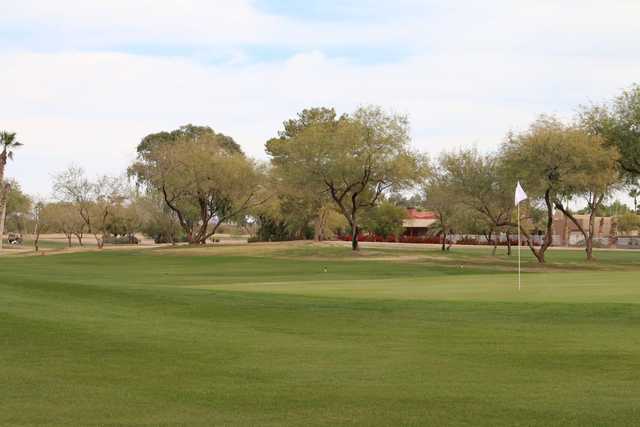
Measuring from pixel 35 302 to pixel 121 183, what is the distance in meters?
65.6

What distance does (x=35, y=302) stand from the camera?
21.0m

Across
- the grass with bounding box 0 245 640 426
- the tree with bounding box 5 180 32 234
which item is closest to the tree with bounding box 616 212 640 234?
the tree with bounding box 5 180 32 234

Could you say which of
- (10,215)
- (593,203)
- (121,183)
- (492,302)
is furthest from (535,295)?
(10,215)

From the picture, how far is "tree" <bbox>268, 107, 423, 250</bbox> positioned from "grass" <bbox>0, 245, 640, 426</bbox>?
39688 mm

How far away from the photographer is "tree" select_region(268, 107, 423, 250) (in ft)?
211

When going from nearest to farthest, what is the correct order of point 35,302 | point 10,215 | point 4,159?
1. point 35,302
2. point 4,159
3. point 10,215

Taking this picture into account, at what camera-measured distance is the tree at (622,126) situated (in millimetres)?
58750

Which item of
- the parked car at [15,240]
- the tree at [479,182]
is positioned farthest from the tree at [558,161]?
the parked car at [15,240]

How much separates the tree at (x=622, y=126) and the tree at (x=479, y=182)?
23.5 ft

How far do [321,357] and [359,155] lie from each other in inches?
2043

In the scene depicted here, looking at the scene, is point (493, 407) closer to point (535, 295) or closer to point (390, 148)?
point (535, 295)

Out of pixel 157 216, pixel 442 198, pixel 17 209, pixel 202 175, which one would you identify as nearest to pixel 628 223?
pixel 442 198

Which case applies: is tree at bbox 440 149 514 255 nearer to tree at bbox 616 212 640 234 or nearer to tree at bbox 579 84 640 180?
tree at bbox 579 84 640 180

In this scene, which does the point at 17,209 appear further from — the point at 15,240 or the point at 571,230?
the point at 571,230
